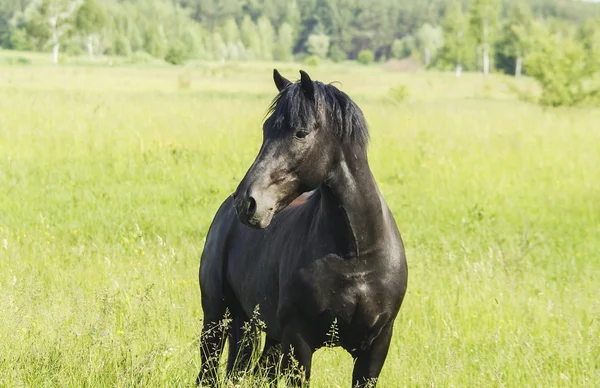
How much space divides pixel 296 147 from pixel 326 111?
0.22 meters

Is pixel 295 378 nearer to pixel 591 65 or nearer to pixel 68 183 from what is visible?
pixel 68 183

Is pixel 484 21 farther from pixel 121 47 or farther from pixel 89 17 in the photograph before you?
pixel 121 47

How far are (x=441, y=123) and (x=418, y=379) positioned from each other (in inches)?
432

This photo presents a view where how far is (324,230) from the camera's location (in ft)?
11.1

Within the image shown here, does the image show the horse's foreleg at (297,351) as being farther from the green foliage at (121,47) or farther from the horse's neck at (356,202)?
the green foliage at (121,47)

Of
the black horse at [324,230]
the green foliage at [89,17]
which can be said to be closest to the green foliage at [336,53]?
the green foliage at [89,17]

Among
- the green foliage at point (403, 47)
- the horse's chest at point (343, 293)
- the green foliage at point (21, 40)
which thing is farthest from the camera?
the green foliage at point (403, 47)

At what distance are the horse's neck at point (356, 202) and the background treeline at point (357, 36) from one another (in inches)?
957

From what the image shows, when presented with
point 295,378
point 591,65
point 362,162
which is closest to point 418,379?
point 295,378

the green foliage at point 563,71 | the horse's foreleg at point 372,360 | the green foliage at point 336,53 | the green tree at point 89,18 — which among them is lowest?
the green foliage at point 336,53

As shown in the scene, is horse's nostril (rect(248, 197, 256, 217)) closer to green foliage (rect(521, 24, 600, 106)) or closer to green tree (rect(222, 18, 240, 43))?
green foliage (rect(521, 24, 600, 106))

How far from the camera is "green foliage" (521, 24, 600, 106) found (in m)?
27.2

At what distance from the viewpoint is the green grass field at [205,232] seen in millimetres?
4277

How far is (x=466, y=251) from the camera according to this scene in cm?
699
